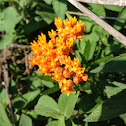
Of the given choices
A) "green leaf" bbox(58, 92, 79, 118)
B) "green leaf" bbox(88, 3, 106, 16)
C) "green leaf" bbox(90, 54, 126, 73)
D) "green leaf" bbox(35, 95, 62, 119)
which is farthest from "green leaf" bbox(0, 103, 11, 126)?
"green leaf" bbox(88, 3, 106, 16)

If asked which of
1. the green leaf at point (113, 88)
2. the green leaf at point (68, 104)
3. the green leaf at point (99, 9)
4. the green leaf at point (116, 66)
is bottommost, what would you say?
the green leaf at point (68, 104)

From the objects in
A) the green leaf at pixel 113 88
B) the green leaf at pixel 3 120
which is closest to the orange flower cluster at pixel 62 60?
the green leaf at pixel 113 88

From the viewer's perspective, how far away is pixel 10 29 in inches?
128

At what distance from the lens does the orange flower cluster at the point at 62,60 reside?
2141 millimetres

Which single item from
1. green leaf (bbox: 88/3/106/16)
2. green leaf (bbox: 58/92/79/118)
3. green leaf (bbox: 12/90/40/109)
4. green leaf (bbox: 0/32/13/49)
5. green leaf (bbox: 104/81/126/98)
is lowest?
green leaf (bbox: 12/90/40/109)

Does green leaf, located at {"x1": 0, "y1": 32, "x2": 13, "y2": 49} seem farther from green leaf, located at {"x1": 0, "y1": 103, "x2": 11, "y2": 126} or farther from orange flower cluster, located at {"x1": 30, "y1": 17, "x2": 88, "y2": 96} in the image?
green leaf, located at {"x1": 0, "y1": 103, "x2": 11, "y2": 126}

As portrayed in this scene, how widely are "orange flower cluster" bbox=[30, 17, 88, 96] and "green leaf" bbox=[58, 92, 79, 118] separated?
134mm

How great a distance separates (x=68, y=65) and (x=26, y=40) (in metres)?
1.85

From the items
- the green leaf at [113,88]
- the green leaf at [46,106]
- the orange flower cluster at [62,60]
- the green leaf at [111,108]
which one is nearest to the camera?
the green leaf at [111,108]

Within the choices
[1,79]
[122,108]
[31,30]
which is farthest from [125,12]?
[1,79]

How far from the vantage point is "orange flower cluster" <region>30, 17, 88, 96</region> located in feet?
7.02

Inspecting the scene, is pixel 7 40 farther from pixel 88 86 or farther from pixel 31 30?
pixel 88 86

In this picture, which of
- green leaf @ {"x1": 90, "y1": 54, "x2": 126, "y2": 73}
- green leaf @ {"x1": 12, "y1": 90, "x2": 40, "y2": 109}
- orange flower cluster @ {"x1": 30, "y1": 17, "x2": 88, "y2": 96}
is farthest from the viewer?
green leaf @ {"x1": 12, "y1": 90, "x2": 40, "y2": 109}

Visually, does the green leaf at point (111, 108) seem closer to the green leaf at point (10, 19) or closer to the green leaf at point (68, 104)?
the green leaf at point (68, 104)
